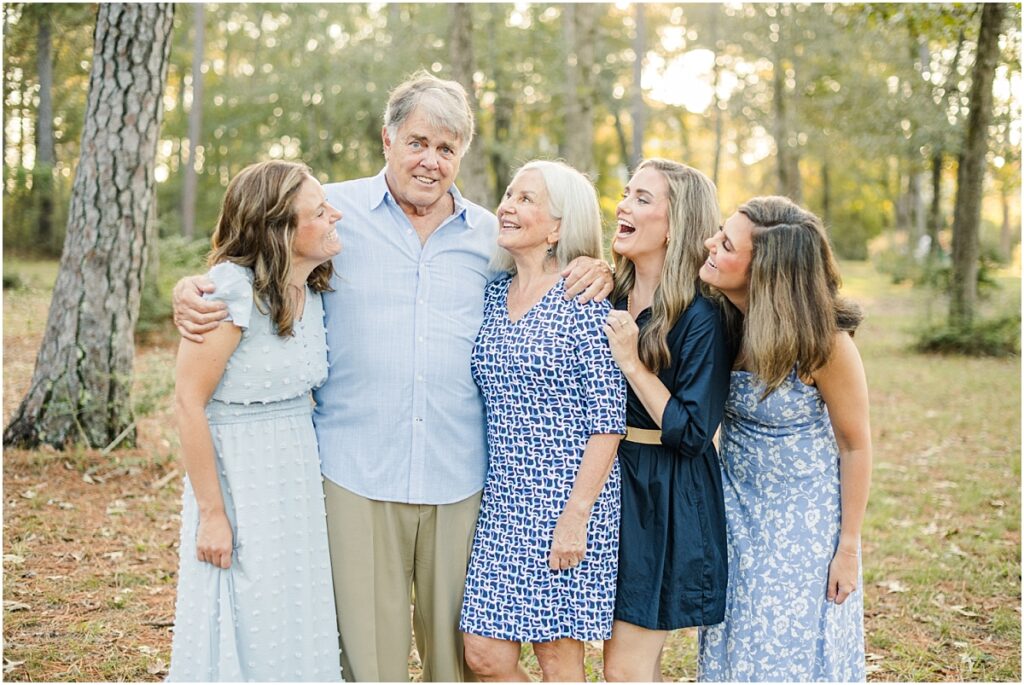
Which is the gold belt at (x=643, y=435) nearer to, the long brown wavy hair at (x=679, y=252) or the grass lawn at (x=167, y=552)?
the long brown wavy hair at (x=679, y=252)

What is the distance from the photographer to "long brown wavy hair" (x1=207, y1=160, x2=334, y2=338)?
117 inches

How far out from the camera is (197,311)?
286 centimetres

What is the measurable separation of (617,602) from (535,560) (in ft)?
1.03

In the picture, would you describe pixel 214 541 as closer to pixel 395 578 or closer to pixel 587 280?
pixel 395 578

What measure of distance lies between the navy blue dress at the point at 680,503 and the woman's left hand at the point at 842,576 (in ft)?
1.18

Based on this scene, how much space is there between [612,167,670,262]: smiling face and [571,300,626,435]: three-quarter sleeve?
0.92 feet

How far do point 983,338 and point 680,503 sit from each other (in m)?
12.0

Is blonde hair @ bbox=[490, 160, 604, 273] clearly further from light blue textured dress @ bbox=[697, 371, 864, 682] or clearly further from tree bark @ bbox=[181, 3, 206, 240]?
tree bark @ bbox=[181, 3, 206, 240]

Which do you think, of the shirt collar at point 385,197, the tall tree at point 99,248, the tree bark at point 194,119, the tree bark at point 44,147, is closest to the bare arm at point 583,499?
the shirt collar at point 385,197

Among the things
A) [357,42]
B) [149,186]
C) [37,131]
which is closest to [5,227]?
[37,131]

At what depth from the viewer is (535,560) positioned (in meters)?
3.15

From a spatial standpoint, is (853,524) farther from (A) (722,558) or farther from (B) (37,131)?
(B) (37,131)

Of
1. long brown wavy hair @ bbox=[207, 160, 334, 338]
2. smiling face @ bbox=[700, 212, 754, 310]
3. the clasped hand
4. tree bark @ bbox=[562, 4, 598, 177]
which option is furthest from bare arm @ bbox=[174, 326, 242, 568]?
tree bark @ bbox=[562, 4, 598, 177]

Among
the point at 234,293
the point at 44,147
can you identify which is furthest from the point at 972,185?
the point at 44,147
